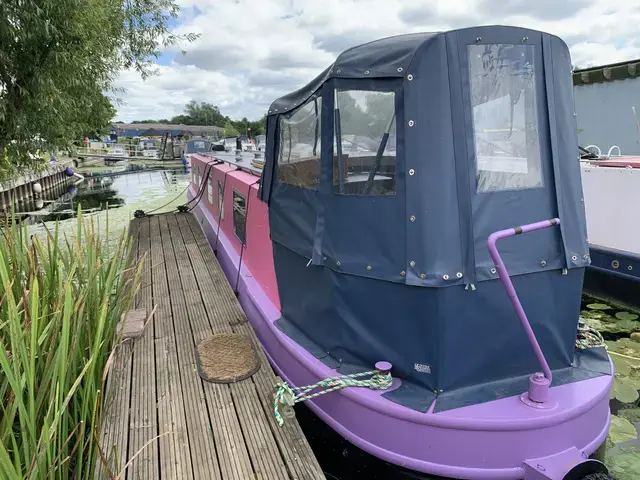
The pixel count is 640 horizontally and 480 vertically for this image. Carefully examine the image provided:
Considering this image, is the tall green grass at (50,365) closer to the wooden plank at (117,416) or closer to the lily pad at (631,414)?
the wooden plank at (117,416)

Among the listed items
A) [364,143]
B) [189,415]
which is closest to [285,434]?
[189,415]

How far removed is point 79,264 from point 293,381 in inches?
61.7

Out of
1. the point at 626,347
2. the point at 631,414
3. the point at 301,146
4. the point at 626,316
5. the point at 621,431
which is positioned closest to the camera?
the point at 301,146

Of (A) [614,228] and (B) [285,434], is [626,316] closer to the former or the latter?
(A) [614,228]

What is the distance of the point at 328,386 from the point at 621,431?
2320 millimetres

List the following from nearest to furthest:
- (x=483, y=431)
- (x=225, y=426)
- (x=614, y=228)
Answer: (x=483, y=431), (x=225, y=426), (x=614, y=228)

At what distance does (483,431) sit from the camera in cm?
224

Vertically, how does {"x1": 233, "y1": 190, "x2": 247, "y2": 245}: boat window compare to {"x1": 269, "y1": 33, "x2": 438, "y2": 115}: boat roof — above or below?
below

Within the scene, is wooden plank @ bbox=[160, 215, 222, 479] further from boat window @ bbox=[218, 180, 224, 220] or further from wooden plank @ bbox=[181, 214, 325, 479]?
boat window @ bbox=[218, 180, 224, 220]

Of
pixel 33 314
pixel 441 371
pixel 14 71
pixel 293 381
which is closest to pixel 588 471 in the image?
pixel 441 371

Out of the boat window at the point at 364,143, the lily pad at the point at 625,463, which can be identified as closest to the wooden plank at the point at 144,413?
the boat window at the point at 364,143

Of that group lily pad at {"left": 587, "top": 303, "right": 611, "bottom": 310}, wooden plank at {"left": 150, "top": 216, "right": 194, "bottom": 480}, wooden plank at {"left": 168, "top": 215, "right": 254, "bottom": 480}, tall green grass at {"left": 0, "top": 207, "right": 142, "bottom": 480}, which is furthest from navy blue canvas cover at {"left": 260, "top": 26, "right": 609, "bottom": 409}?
lily pad at {"left": 587, "top": 303, "right": 611, "bottom": 310}

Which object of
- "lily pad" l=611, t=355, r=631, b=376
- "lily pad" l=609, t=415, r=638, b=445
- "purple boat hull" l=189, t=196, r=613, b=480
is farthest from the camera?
"lily pad" l=611, t=355, r=631, b=376

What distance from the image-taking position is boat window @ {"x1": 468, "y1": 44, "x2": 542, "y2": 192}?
7.58 feet
